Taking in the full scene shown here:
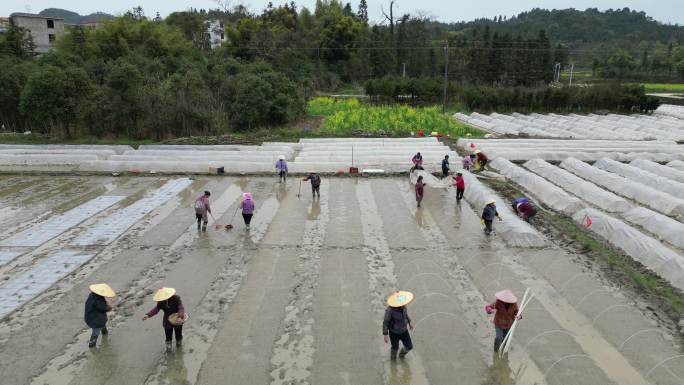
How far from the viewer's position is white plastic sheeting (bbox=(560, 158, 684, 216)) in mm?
13133

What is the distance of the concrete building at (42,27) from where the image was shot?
180 feet

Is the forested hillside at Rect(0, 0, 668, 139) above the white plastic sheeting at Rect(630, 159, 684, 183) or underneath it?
above

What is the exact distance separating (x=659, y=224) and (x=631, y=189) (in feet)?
12.6

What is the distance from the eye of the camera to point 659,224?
11.5 meters

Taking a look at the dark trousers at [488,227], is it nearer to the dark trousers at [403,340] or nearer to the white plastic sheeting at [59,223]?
the dark trousers at [403,340]

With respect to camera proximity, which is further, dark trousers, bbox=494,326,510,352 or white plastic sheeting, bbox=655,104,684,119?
white plastic sheeting, bbox=655,104,684,119

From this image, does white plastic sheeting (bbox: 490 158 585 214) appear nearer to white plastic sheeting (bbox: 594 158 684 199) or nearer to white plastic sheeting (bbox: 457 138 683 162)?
white plastic sheeting (bbox: 457 138 683 162)

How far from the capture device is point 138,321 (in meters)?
7.70

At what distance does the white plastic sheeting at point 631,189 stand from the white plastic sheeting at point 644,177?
0.69 metres

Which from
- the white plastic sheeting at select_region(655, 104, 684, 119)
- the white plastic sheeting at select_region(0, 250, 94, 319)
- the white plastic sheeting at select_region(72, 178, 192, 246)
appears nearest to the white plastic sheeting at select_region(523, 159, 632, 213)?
the white plastic sheeting at select_region(72, 178, 192, 246)

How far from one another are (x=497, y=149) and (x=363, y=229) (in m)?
Answer: 11.1

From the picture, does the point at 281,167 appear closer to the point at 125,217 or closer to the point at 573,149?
the point at 125,217

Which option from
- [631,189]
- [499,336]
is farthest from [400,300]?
[631,189]

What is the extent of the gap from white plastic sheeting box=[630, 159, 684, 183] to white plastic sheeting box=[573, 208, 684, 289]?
6.46 metres
